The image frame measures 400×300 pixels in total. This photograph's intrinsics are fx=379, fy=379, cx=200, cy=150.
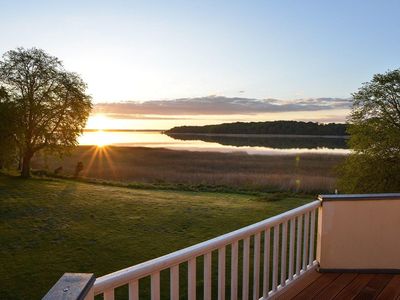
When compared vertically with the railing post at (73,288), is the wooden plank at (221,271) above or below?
below

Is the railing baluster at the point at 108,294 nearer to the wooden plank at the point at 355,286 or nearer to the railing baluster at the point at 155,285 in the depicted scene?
the railing baluster at the point at 155,285

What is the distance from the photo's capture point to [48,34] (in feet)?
45.5

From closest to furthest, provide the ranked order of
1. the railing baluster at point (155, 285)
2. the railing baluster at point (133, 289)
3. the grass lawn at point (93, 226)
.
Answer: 1. the railing baluster at point (133, 289)
2. the railing baluster at point (155, 285)
3. the grass lawn at point (93, 226)

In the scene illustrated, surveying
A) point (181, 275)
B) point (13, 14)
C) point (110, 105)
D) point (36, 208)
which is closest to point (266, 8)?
point (13, 14)

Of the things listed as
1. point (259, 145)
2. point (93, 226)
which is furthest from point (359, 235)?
point (259, 145)

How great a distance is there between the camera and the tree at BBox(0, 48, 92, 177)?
22.9m

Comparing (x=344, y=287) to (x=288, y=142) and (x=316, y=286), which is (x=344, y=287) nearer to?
(x=316, y=286)

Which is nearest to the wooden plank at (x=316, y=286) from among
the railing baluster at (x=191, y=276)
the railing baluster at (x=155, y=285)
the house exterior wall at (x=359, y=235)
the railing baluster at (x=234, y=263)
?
the house exterior wall at (x=359, y=235)

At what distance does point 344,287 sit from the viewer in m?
4.18

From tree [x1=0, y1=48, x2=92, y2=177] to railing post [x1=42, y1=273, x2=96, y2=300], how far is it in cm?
2306

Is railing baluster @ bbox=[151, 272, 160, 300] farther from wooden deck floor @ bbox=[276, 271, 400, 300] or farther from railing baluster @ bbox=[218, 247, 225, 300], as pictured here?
wooden deck floor @ bbox=[276, 271, 400, 300]

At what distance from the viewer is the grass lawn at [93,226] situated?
344 inches

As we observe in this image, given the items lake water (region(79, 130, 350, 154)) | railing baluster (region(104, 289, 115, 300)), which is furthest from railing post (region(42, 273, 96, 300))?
lake water (region(79, 130, 350, 154))

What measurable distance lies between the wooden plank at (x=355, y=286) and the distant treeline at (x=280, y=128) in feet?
250
